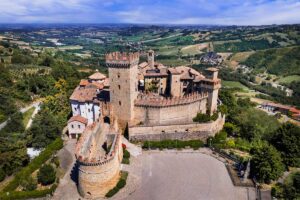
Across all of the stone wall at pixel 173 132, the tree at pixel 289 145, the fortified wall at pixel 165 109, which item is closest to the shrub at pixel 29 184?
the stone wall at pixel 173 132

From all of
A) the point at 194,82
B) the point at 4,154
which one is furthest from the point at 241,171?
the point at 4,154

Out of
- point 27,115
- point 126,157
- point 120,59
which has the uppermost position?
point 120,59

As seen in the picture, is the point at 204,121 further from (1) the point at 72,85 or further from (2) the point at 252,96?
(2) the point at 252,96

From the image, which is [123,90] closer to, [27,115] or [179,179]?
[179,179]

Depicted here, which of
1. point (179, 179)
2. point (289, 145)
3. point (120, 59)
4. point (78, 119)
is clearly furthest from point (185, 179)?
point (78, 119)

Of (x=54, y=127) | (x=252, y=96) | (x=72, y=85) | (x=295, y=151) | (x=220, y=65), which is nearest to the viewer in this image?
(x=295, y=151)
